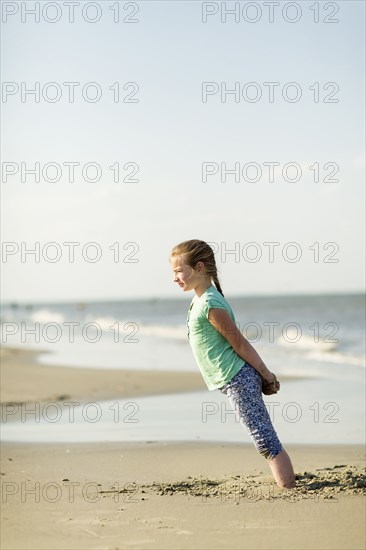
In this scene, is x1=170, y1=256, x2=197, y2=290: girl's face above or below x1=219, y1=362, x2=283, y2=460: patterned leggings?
above

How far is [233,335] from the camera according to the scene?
5.84 meters

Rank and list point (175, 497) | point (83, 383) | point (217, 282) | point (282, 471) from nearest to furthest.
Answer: point (175, 497)
point (282, 471)
point (217, 282)
point (83, 383)

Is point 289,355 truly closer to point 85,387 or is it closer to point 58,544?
point 85,387

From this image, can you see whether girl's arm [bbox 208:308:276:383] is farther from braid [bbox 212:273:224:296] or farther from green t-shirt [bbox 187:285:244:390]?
braid [bbox 212:273:224:296]

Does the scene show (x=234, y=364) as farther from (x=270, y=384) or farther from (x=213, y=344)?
(x=270, y=384)

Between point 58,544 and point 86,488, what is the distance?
4.85 ft

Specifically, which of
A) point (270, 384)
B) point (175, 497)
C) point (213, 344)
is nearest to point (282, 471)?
point (270, 384)

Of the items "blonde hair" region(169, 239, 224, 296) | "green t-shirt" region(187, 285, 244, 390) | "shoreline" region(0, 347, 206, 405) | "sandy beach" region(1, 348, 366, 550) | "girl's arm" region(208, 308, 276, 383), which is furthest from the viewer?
"shoreline" region(0, 347, 206, 405)

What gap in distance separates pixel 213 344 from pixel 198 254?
0.66 m

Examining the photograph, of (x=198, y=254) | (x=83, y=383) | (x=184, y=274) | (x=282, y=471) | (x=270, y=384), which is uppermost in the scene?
(x=198, y=254)

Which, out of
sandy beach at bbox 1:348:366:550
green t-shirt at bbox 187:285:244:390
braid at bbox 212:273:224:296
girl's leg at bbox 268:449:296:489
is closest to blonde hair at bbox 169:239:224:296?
braid at bbox 212:273:224:296

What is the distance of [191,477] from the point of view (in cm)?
681

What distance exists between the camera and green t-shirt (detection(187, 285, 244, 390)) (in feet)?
19.5

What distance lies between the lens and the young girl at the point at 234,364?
19.3 feet
